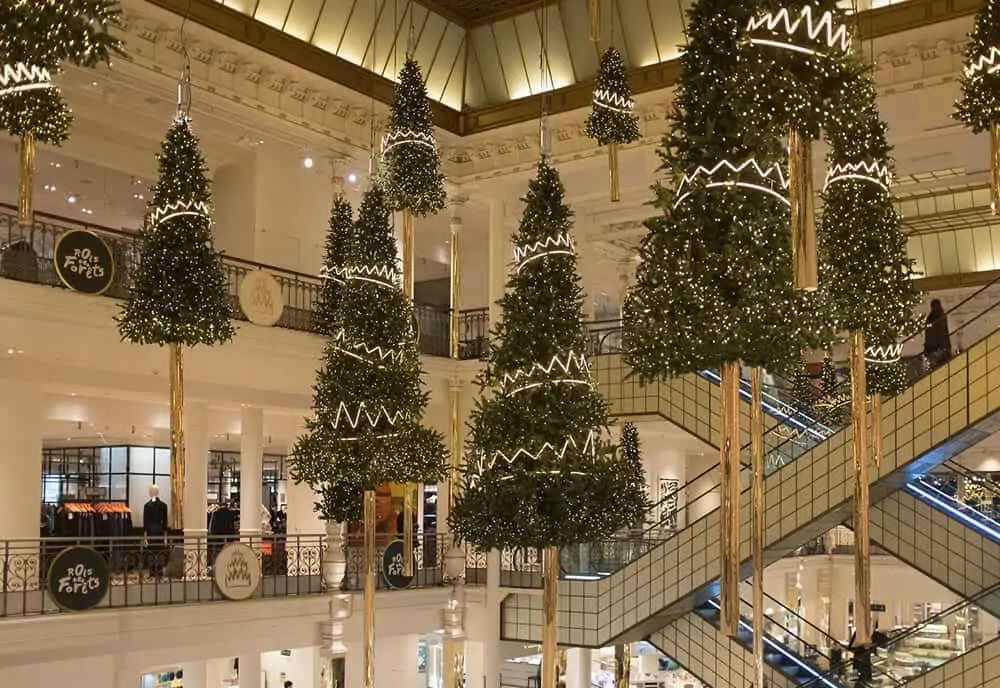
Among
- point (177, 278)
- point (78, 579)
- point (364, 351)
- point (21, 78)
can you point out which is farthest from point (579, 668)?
point (21, 78)

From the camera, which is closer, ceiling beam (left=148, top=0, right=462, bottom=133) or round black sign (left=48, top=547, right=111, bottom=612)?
round black sign (left=48, top=547, right=111, bottom=612)

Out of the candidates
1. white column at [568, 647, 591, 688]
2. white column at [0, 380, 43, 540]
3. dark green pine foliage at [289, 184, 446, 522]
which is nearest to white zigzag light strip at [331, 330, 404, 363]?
dark green pine foliage at [289, 184, 446, 522]

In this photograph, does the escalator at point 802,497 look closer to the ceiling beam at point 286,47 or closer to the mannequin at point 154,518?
the mannequin at point 154,518

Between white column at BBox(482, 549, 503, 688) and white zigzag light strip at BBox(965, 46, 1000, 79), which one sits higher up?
white zigzag light strip at BBox(965, 46, 1000, 79)

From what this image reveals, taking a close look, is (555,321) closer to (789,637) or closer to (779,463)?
(779,463)

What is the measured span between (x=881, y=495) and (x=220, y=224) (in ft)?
31.7

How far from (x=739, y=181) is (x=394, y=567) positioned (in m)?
10.8

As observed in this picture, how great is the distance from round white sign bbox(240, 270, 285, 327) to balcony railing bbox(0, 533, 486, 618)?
274 cm

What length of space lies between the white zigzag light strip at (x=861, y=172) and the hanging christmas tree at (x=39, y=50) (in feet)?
15.4

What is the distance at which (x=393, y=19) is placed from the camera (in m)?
15.8

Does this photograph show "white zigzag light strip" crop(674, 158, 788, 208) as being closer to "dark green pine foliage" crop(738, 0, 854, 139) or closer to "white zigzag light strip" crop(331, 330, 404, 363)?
"dark green pine foliage" crop(738, 0, 854, 139)

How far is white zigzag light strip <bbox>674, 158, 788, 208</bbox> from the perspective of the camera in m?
6.22

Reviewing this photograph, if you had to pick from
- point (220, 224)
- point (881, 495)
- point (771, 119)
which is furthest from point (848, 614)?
point (771, 119)

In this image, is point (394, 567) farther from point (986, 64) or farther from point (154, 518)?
point (986, 64)
